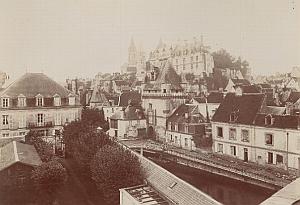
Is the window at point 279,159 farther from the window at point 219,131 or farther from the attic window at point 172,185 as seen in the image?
the attic window at point 172,185

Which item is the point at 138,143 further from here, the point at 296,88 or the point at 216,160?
the point at 296,88

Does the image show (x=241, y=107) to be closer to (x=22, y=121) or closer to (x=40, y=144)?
(x=40, y=144)

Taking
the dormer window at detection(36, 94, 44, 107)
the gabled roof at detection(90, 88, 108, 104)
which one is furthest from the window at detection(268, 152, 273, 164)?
the dormer window at detection(36, 94, 44, 107)

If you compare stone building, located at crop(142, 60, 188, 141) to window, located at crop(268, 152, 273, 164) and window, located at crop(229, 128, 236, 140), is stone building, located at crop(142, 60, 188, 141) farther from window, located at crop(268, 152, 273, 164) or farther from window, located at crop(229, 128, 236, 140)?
window, located at crop(268, 152, 273, 164)

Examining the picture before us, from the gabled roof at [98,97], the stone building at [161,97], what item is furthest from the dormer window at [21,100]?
the stone building at [161,97]

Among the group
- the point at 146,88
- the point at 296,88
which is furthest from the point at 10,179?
the point at 296,88

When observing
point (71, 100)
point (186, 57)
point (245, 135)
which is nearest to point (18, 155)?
point (71, 100)
